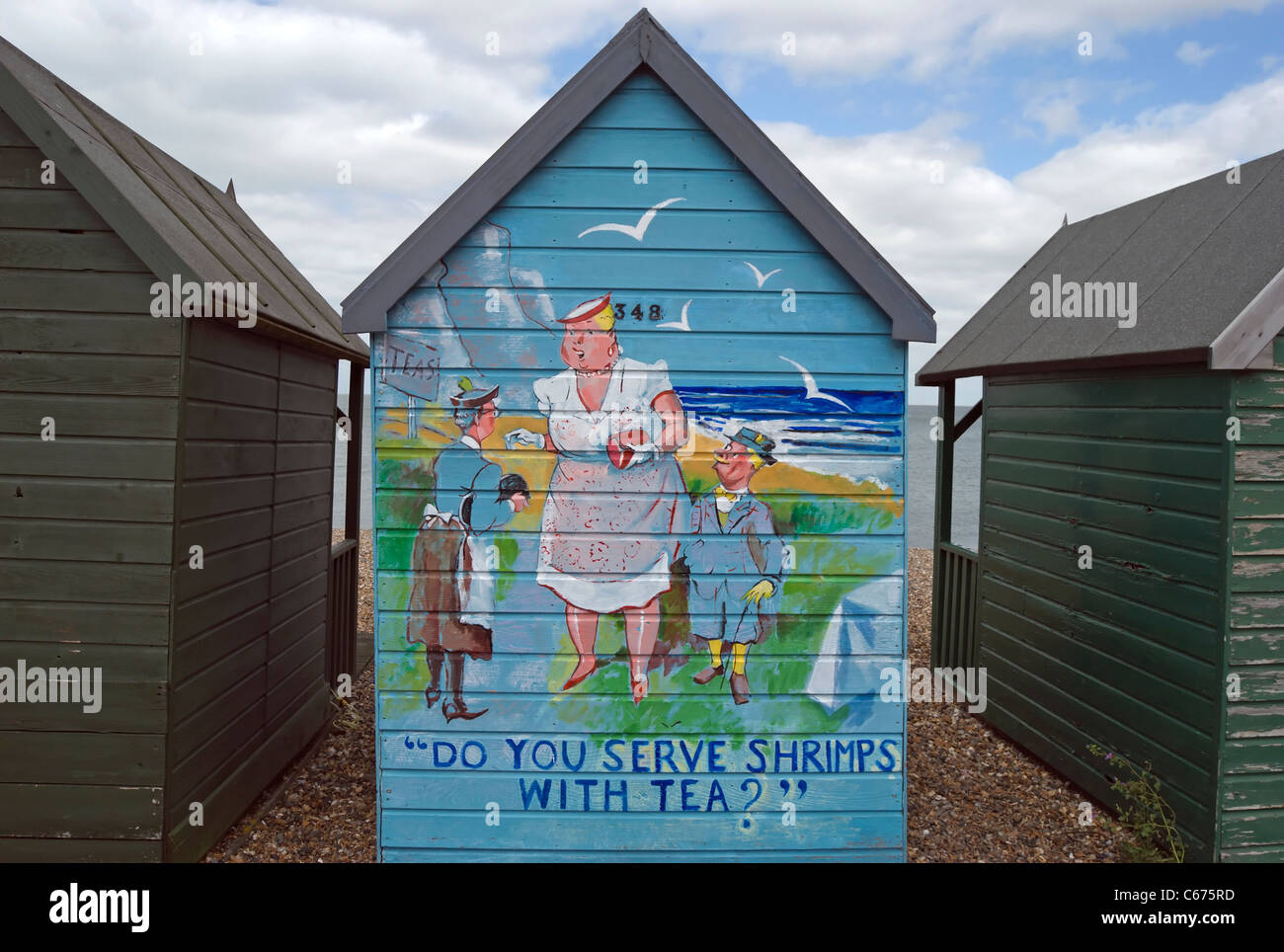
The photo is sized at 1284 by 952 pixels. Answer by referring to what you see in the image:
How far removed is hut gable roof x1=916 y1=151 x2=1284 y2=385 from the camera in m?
5.14

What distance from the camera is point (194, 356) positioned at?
16.4 ft

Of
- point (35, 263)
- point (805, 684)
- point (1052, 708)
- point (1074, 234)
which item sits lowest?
point (1052, 708)

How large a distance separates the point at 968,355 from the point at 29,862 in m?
8.51

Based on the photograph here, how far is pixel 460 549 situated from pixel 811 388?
7.29 feet

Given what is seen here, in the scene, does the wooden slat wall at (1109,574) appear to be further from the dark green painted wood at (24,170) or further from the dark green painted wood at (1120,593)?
the dark green painted wood at (24,170)

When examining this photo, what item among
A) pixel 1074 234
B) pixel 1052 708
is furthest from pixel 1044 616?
pixel 1074 234

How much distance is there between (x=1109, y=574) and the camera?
6383mm

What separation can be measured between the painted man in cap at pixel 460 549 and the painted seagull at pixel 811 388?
1709 mm

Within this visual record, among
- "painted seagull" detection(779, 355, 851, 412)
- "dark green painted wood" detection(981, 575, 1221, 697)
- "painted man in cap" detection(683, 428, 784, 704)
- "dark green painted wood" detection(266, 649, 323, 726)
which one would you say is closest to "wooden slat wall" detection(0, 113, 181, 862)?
"dark green painted wood" detection(266, 649, 323, 726)

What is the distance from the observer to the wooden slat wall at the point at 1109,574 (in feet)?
17.7

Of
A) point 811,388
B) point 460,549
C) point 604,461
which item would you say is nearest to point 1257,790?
point 811,388

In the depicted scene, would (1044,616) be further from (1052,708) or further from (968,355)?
(968,355)

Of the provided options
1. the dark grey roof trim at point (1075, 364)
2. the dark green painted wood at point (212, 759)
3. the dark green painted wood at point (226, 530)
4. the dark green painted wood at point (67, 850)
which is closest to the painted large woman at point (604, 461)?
the dark green painted wood at point (226, 530)
